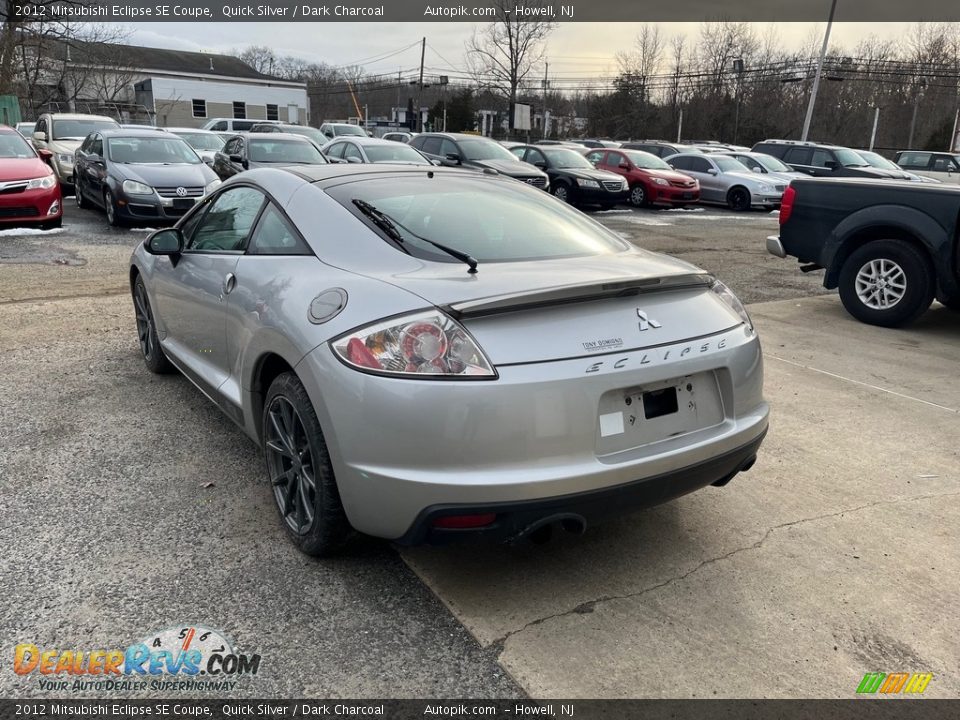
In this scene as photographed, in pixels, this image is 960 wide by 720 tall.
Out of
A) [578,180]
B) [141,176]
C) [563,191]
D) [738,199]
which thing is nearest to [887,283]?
[141,176]

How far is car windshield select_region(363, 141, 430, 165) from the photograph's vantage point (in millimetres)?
14539

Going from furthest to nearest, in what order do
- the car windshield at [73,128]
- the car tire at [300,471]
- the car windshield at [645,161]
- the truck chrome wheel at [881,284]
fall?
the car windshield at [645,161] < the car windshield at [73,128] < the truck chrome wheel at [881,284] < the car tire at [300,471]

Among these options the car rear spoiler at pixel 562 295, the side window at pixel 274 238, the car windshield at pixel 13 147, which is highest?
the car windshield at pixel 13 147

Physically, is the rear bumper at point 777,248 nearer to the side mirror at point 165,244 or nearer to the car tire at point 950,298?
the car tire at point 950,298

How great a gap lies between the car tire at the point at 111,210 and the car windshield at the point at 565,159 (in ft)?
33.6

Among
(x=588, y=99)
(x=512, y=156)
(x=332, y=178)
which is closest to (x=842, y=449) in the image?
(x=332, y=178)

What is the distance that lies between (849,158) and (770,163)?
2173 millimetres

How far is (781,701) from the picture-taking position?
221 centimetres

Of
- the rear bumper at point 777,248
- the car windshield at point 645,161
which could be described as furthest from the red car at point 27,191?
the car windshield at point 645,161

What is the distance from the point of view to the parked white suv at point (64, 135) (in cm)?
1532

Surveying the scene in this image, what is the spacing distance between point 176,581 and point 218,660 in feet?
1.65

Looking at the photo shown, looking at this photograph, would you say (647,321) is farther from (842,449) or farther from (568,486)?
(842,449)

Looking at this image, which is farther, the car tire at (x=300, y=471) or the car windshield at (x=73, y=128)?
the car windshield at (x=73, y=128)

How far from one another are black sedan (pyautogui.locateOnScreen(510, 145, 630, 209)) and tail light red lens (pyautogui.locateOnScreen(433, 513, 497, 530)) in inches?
617
